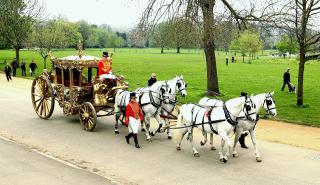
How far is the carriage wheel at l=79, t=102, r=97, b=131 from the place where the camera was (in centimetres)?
1471

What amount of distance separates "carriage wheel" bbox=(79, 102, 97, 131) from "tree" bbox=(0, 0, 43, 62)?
33236mm

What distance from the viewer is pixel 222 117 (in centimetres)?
1142

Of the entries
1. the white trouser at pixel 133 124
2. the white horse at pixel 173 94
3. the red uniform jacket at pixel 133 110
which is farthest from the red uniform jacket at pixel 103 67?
the white trouser at pixel 133 124

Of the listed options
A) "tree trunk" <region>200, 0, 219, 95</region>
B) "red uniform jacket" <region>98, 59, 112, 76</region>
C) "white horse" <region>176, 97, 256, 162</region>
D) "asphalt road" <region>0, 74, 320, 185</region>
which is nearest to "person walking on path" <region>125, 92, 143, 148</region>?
"asphalt road" <region>0, 74, 320, 185</region>

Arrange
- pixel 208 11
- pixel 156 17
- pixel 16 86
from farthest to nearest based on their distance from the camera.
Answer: pixel 16 86, pixel 156 17, pixel 208 11

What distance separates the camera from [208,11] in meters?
21.7

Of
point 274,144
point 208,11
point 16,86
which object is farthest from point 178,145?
point 16,86

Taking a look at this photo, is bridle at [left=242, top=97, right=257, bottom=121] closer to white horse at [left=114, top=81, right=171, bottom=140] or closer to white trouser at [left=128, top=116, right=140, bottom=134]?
white horse at [left=114, top=81, right=171, bottom=140]

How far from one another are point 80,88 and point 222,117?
6.34 metres

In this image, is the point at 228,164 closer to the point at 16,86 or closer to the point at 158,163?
the point at 158,163

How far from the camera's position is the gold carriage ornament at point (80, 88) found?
15164 mm

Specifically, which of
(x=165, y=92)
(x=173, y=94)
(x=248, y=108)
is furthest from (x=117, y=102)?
(x=248, y=108)

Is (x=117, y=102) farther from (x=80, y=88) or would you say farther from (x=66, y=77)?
(x=66, y=77)

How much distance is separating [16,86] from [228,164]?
70.9 ft
